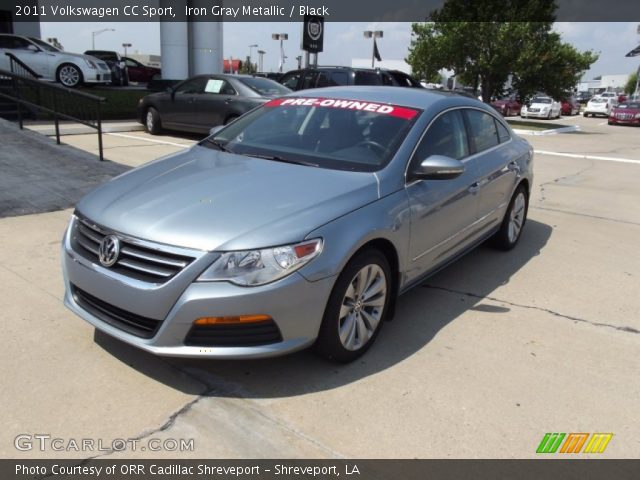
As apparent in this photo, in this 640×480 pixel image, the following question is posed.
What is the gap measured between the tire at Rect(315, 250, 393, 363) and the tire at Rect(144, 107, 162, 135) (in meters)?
10.9

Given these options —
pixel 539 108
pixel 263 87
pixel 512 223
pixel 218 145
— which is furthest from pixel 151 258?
pixel 539 108

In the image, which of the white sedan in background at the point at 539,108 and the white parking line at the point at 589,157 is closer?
the white parking line at the point at 589,157

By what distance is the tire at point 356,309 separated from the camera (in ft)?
10.2

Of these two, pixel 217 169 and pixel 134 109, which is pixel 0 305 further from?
pixel 134 109

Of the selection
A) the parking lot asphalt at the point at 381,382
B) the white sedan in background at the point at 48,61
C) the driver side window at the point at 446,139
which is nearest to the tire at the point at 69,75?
the white sedan in background at the point at 48,61

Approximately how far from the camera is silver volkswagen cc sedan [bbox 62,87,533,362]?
2.83 meters

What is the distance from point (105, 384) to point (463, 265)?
3.43 metres

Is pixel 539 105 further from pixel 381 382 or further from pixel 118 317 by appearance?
pixel 118 317

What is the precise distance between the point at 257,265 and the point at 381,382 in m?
1.04

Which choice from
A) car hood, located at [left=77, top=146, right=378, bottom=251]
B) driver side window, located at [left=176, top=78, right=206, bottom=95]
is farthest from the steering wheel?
driver side window, located at [left=176, top=78, right=206, bottom=95]

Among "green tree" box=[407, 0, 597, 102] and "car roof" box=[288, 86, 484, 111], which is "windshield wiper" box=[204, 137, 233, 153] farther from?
"green tree" box=[407, 0, 597, 102]

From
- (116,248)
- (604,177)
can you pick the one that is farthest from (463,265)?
(604,177)
